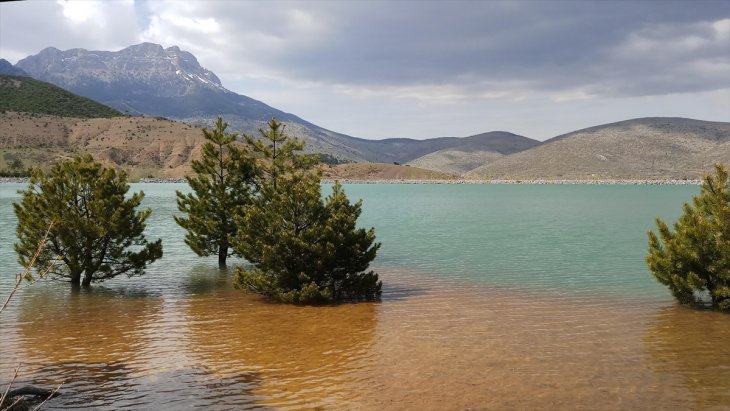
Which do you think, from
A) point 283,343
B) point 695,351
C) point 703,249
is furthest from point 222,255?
point 695,351

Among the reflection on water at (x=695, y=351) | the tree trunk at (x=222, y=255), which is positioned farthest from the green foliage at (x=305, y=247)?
the reflection on water at (x=695, y=351)

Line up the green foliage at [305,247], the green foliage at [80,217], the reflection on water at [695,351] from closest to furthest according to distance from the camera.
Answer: the reflection on water at [695,351], the green foliage at [305,247], the green foliage at [80,217]

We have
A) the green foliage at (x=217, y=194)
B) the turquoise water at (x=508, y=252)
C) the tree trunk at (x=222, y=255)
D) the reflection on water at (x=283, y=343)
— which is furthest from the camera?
the tree trunk at (x=222, y=255)

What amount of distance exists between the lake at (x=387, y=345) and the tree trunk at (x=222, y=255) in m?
1.49

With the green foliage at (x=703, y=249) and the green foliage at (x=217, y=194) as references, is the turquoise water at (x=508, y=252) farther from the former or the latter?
the green foliage at (x=703, y=249)

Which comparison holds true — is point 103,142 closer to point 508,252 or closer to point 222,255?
point 222,255

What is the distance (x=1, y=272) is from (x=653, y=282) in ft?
97.9

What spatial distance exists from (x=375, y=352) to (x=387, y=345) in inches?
27.2

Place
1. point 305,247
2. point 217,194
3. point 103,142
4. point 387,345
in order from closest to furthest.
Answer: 1. point 387,345
2. point 305,247
3. point 217,194
4. point 103,142

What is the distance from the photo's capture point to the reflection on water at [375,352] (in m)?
10.5

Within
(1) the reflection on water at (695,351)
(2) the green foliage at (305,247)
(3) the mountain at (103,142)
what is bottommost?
(1) the reflection on water at (695,351)

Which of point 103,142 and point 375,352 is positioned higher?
point 103,142

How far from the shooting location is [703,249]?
1694cm

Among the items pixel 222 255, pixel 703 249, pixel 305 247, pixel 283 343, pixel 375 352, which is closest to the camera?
pixel 375 352
